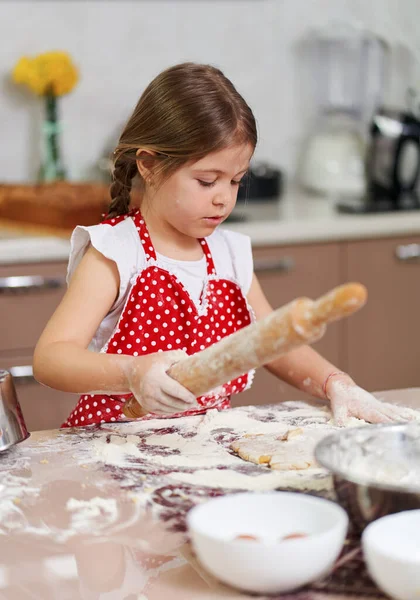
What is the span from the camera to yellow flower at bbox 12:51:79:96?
2.85 metres

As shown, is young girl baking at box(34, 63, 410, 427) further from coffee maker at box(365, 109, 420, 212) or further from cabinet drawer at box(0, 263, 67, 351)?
coffee maker at box(365, 109, 420, 212)

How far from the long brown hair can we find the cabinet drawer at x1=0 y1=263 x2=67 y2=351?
1.00 metres

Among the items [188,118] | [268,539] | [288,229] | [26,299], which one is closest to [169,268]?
[188,118]

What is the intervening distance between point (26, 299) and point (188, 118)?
45.0 inches

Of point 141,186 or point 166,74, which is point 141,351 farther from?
point 166,74

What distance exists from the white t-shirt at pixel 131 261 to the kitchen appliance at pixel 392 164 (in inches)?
46.4

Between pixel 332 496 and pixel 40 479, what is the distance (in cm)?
35

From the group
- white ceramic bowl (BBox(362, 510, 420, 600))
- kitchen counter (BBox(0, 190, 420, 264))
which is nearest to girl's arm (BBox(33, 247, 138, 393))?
white ceramic bowl (BBox(362, 510, 420, 600))

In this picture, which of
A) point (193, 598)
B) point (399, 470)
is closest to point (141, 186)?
point (399, 470)

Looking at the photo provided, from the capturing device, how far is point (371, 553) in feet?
2.54

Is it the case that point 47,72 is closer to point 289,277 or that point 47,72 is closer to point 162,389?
point 289,277

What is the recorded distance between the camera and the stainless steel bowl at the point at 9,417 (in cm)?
117

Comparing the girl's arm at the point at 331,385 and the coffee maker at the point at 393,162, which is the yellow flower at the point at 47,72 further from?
the girl's arm at the point at 331,385

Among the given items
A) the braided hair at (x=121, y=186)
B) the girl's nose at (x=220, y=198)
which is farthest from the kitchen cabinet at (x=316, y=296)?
the girl's nose at (x=220, y=198)
